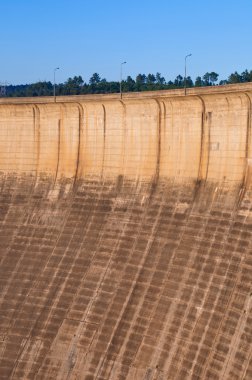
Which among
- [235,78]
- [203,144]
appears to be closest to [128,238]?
[203,144]

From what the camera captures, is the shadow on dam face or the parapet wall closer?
the shadow on dam face

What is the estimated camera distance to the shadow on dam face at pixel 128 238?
2047 centimetres

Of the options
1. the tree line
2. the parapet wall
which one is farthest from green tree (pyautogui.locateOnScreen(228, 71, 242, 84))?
the parapet wall

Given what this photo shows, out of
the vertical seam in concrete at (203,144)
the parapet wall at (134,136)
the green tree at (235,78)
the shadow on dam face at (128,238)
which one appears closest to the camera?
the shadow on dam face at (128,238)

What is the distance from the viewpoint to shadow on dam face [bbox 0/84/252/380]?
20469mm

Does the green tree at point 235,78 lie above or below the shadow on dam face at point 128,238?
above

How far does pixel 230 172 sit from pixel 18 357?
8.53 m

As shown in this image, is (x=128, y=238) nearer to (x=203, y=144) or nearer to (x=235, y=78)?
(x=203, y=144)

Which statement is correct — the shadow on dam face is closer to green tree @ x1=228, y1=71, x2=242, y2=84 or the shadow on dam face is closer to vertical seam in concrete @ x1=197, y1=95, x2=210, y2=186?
vertical seam in concrete @ x1=197, y1=95, x2=210, y2=186

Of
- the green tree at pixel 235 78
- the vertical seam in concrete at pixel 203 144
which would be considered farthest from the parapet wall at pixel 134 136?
the green tree at pixel 235 78

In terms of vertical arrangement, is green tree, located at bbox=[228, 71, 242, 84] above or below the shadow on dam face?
above

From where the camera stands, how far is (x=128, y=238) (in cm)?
2384

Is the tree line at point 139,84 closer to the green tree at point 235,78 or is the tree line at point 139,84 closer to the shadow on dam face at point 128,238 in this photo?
the green tree at point 235,78

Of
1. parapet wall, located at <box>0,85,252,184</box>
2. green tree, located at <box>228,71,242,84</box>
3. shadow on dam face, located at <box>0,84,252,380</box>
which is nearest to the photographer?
shadow on dam face, located at <box>0,84,252,380</box>
